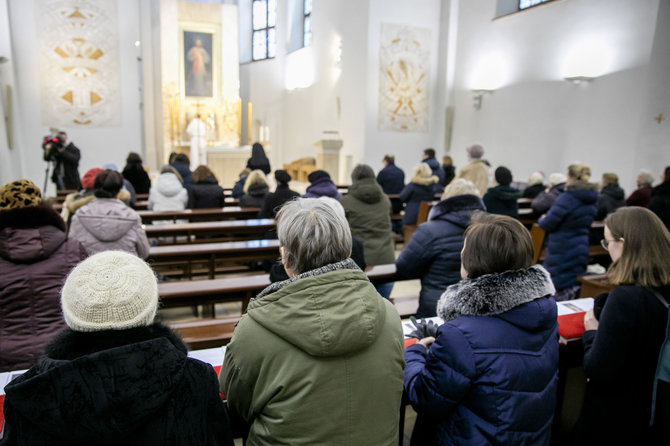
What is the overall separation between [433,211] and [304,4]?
15.5m

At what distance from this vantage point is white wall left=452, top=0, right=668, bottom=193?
7992mm

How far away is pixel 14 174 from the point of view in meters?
10.2

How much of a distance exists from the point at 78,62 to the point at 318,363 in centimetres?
1163

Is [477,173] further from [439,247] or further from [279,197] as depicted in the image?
[439,247]

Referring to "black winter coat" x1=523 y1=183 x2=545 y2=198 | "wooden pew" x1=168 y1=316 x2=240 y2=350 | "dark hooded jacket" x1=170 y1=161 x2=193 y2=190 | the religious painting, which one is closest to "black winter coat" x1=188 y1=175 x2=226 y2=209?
"dark hooded jacket" x1=170 y1=161 x2=193 y2=190

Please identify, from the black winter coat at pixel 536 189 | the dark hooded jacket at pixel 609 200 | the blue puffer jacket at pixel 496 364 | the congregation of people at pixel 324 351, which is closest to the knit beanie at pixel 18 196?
the congregation of people at pixel 324 351

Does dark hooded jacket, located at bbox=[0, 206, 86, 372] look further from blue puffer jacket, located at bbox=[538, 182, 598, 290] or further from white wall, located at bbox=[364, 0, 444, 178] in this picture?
white wall, located at bbox=[364, 0, 444, 178]

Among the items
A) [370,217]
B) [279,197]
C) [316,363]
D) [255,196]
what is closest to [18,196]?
[316,363]

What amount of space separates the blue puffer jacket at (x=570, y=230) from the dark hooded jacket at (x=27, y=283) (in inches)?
146

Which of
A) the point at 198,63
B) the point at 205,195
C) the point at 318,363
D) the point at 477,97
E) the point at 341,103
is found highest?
the point at 198,63

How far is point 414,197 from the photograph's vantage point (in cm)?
668

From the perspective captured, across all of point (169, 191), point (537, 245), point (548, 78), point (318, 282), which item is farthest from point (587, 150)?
point (318, 282)

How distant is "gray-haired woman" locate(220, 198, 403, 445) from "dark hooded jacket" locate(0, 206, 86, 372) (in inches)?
50.6

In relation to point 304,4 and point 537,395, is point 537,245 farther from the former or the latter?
point 304,4
